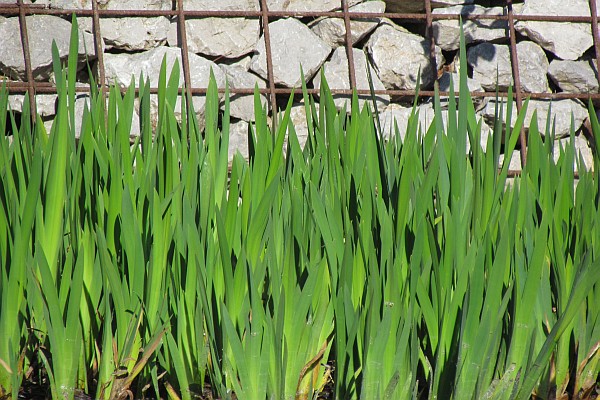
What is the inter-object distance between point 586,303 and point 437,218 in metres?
0.29

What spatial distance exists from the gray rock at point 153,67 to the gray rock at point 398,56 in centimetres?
70

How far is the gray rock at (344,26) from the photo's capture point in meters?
2.70

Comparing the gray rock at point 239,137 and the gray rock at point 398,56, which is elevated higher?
the gray rock at point 398,56

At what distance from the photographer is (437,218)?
3.29ft

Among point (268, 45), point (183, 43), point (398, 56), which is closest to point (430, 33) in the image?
point (398, 56)

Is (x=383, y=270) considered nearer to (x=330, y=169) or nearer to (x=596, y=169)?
(x=330, y=169)

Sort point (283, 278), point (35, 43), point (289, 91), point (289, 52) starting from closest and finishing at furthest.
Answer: point (283, 278) → point (35, 43) → point (289, 91) → point (289, 52)

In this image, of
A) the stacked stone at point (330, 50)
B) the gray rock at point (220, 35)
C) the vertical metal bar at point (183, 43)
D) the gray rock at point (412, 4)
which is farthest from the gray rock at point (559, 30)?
the vertical metal bar at point (183, 43)

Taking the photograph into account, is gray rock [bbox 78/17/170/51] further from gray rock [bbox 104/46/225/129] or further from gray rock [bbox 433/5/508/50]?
gray rock [bbox 433/5/508/50]

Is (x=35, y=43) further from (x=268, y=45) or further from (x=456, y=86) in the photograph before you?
(x=456, y=86)

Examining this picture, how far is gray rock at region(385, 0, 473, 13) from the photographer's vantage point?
2.78 metres

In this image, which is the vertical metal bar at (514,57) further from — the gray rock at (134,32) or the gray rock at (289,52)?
the gray rock at (134,32)

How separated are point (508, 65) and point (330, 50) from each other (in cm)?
82

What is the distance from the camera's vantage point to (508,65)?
281 cm
